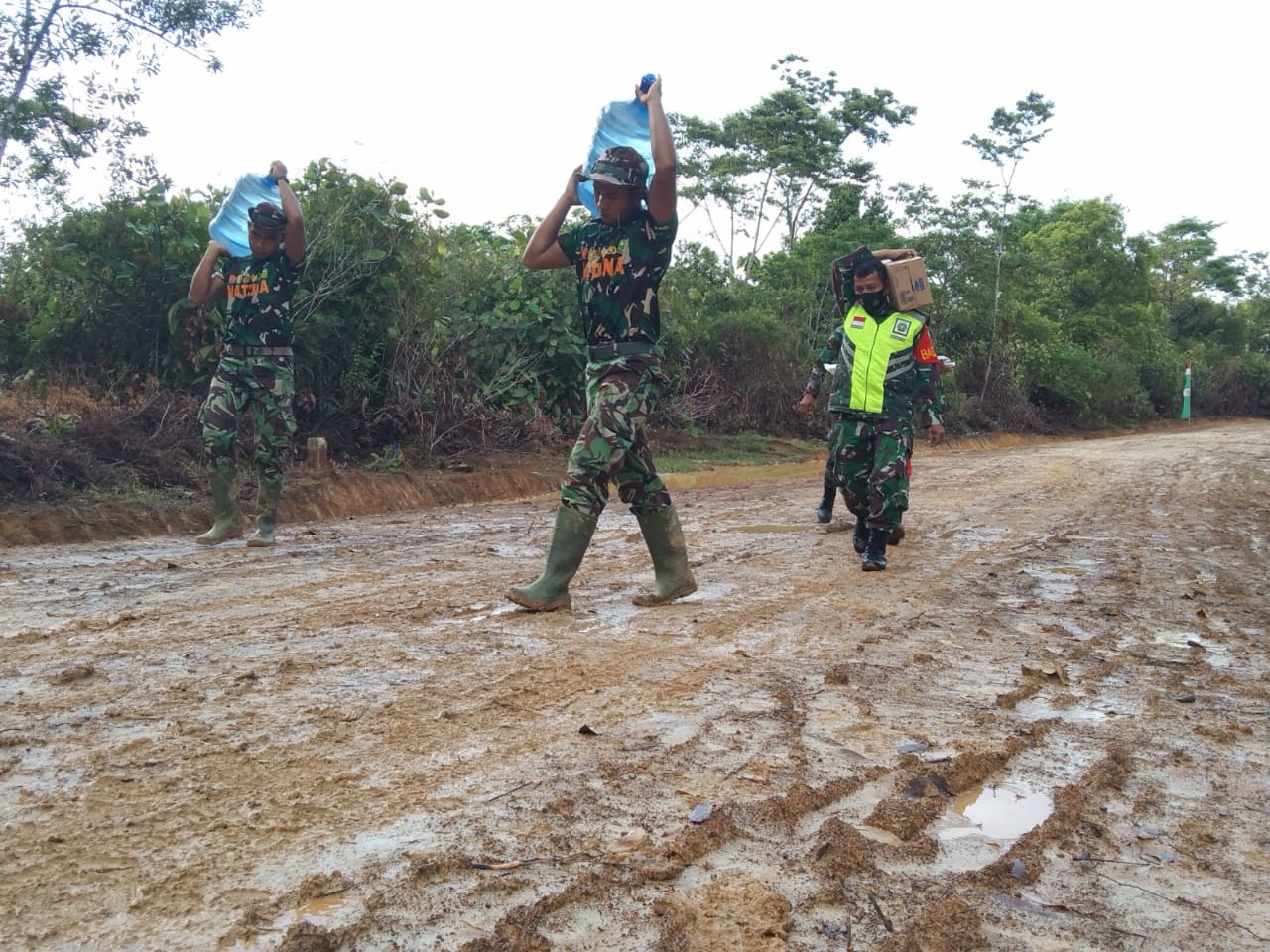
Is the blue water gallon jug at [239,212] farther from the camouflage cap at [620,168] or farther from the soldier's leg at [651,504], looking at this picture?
the soldier's leg at [651,504]

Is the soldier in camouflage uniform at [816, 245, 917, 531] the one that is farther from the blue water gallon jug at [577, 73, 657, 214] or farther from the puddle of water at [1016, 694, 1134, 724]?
the puddle of water at [1016, 694, 1134, 724]

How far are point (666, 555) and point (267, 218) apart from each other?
375 cm

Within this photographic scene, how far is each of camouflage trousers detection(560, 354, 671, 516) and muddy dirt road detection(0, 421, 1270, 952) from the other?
592 millimetres

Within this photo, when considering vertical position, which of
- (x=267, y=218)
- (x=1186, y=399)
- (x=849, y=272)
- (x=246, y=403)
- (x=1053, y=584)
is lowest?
(x=1053, y=584)

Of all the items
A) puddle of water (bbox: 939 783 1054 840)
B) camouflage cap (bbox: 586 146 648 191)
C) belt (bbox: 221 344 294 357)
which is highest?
camouflage cap (bbox: 586 146 648 191)

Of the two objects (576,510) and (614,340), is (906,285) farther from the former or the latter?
(576,510)

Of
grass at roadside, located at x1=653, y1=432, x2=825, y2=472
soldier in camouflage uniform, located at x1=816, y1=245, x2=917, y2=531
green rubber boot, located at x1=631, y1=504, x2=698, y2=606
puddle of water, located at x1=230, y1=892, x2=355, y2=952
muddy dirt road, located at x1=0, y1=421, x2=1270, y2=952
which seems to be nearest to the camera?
puddle of water, located at x1=230, y1=892, x2=355, y2=952

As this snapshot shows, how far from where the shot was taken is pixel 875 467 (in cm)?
653

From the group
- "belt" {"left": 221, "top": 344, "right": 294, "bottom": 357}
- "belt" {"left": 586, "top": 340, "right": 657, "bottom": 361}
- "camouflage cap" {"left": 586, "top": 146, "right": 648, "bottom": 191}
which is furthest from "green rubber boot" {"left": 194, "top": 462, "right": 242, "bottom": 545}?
"camouflage cap" {"left": 586, "top": 146, "right": 648, "bottom": 191}

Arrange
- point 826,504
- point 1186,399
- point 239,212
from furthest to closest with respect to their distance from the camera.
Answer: point 1186,399
point 826,504
point 239,212

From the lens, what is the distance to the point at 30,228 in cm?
977

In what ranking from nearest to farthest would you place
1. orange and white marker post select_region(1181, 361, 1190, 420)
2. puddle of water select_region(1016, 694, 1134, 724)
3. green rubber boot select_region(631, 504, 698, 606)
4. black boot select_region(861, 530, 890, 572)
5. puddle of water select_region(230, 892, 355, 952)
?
puddle of water select_region(230, 892, 355, 952), puddle of water select_region(1016, 694, 1134, 724), green rubber boot select_region(631, 504, 698, 606), black boot select_region(861, 530, 890, 572), orange and white marker post select_region(1181, 361, 1190, 420)

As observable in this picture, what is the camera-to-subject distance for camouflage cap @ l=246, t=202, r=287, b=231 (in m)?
7.03

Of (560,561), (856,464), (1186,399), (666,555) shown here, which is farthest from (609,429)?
(1186,399)
